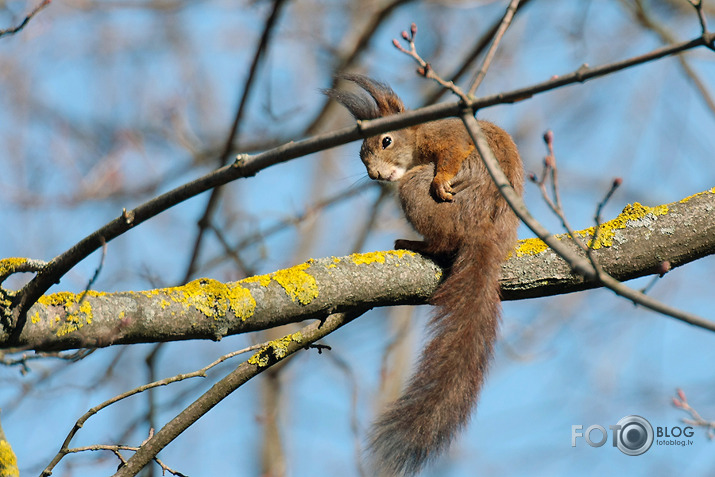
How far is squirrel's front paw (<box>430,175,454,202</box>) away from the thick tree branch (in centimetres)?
59

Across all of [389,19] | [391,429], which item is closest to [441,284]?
[391,429]

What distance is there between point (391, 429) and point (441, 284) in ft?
2.42

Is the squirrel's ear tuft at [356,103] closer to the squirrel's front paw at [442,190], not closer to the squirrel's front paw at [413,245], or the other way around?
the squirrel's front paw at [442,190]

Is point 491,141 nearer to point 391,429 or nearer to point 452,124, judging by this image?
point 452,124

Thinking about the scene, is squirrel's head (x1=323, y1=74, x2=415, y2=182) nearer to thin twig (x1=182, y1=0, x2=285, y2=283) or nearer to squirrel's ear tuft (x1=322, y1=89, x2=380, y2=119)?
squirrel's ear tuft (x1=322, y1=89, x2=380, y2=119)

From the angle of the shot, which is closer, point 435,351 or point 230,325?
point 230,325

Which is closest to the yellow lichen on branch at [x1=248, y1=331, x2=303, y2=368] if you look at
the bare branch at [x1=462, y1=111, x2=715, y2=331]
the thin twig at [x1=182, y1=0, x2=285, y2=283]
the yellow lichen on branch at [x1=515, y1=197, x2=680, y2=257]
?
the yellow lichen on branch at [x1=515, y1=197, x2=680, y2=257]

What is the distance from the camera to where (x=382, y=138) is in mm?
5012

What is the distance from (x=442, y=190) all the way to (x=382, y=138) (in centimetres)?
114

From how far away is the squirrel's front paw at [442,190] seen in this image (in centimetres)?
399

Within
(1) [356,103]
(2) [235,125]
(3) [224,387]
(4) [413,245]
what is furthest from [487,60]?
(2) [235,125]

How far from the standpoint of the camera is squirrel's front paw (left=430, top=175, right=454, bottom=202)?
399 centimetres

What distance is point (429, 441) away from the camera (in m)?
3.15

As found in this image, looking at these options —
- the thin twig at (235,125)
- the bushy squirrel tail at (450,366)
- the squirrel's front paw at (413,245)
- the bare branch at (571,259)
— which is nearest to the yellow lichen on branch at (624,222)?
the bushy squirrel tail at (450,366)
